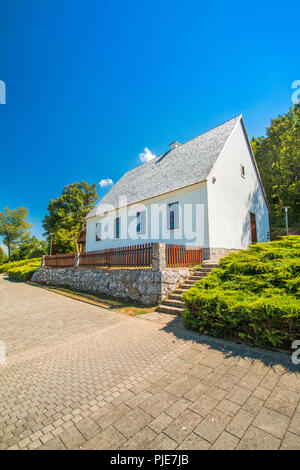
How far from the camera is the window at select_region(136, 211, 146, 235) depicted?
16053 millimetres

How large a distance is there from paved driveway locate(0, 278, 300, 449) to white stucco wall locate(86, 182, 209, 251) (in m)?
8.24

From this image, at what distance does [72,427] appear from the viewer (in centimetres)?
232

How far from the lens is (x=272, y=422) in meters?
2.26

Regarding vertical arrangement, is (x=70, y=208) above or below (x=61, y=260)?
above

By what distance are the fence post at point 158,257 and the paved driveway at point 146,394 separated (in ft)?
10.5

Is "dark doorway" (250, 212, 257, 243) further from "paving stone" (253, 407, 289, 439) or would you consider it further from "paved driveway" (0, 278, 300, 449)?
"paving stone" (253, 407, 289, 439)

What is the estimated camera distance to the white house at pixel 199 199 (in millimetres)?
12477

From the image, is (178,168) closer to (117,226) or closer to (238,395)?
(117,226)

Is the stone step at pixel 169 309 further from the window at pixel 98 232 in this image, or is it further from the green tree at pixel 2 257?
the green tree at pixel 2 257

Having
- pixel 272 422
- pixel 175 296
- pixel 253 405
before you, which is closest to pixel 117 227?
pixel 175 296

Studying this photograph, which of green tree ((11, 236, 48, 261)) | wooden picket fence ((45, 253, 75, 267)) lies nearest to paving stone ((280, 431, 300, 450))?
wooden picket fence ((45, 253, 75, 267))

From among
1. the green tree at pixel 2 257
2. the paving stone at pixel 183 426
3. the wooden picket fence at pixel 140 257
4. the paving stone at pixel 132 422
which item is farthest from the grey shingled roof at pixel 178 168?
the green tree at pixel 2 257

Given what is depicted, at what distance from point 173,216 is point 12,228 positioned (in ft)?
144
